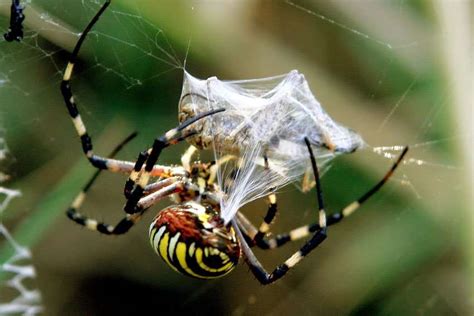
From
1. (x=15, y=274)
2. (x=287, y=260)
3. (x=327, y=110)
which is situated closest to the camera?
(x=287, y=260)

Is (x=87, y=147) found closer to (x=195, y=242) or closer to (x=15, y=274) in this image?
(x=195, y=242)

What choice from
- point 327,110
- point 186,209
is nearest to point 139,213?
point 186,209

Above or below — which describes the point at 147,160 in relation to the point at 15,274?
above

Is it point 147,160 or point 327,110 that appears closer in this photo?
point 147,160

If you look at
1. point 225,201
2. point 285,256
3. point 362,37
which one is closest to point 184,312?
point 285,256

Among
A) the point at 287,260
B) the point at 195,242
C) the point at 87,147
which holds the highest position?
the point at 87,147

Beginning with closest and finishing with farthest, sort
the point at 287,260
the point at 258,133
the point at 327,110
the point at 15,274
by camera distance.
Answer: the point at 258,133, the point at 287,260, the point at 327,110, the point at 15,274

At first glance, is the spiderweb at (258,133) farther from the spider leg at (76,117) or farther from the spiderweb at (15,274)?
the spiderweb at (15,274)
